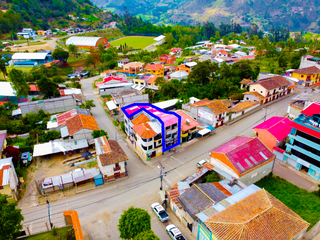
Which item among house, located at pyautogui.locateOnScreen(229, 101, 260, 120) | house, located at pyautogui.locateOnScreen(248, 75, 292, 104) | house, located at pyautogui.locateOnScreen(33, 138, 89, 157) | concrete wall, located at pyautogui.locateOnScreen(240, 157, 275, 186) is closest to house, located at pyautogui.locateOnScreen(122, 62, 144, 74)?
house, located at pyautogui.locateOnScreen(248, 75, 292, 104)

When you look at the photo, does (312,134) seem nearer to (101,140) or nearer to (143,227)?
(143,227)

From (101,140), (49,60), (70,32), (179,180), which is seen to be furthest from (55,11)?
(179,180)

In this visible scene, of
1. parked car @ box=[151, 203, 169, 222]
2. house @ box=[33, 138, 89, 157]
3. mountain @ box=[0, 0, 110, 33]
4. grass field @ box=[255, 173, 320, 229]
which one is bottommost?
grass field @ box=[255, 173, 320, 229]

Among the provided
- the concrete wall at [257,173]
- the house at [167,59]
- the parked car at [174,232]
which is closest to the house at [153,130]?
the concrete wall at [257,173]

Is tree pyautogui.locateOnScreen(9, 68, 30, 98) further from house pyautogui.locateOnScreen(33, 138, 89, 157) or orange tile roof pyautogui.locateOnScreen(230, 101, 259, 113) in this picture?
orange tile roof pyautogui.locateOnScreen(230, 101, 259, 113)

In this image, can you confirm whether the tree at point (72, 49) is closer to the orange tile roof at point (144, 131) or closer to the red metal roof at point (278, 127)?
the orange tile roof at point (144, 131)

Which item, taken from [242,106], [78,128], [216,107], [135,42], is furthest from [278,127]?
[135,42]

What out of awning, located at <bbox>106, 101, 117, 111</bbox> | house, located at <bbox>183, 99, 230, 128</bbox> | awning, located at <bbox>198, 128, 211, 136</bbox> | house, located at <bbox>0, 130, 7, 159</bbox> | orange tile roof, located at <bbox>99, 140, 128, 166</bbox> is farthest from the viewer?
awning, located at <bbox>106, 101, 117, 111</bbox>
